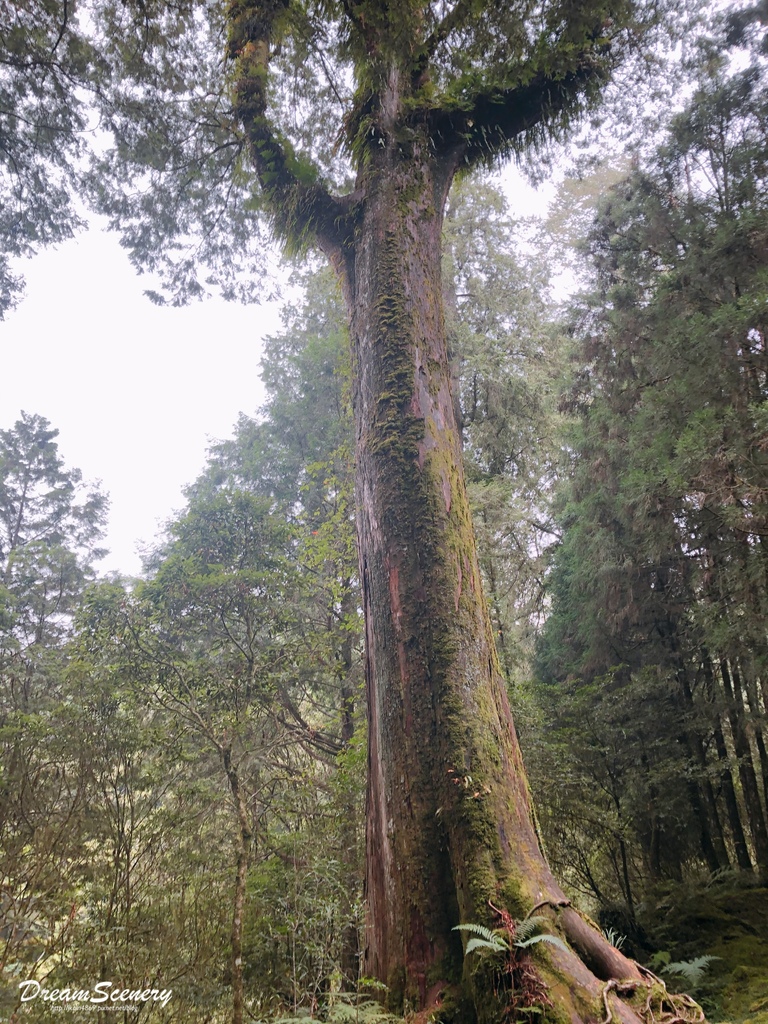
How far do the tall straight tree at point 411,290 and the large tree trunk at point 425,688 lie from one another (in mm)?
→ 11

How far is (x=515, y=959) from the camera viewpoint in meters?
2.26

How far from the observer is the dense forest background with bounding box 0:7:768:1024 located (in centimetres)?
539

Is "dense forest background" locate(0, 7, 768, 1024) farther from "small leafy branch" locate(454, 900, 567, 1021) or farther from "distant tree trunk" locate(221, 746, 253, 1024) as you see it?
"small leafy branch" locate(454, 900, 567, 1021)

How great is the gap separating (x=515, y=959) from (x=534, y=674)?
9661 mm

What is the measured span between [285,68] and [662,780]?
980 cm

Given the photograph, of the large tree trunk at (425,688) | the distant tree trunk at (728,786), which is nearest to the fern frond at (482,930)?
the large tree trunk at (425,688)

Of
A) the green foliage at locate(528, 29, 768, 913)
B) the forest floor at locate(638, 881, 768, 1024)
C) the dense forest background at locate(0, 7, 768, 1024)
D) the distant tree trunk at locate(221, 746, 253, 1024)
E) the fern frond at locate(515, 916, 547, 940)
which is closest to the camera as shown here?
the fern frond at locate(515, 916, 547, 940)

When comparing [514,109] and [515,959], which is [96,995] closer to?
[515,959]

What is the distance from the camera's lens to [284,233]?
521 cm

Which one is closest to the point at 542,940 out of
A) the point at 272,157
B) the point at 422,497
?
the point at 422,497

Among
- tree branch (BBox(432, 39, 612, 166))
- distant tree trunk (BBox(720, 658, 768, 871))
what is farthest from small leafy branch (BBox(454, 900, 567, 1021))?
distant tree trunk (BBox(720, 658, 768, 871))

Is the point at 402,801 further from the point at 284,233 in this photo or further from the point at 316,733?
the point at 316,733

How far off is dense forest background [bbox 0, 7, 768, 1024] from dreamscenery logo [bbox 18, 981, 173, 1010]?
0.45 ft

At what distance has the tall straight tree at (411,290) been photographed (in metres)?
2.65
